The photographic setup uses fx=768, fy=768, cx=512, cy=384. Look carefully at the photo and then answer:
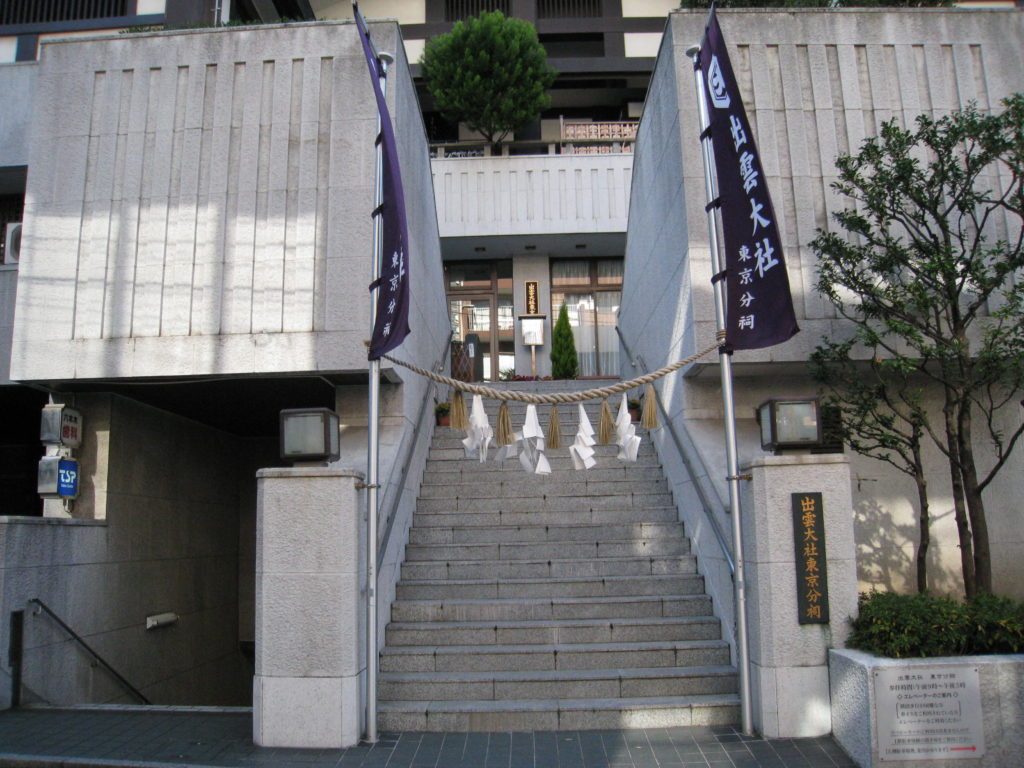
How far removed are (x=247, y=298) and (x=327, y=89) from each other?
8.34ft

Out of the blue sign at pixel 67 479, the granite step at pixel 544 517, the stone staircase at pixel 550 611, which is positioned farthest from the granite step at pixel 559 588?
the blue sign at pixel 67 479

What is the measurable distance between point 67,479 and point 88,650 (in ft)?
6.14

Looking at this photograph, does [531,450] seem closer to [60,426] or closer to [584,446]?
[584,446]

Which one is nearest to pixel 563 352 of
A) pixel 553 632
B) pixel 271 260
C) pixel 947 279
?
pixel 271 260

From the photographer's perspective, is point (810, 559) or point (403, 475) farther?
point (403, 475)

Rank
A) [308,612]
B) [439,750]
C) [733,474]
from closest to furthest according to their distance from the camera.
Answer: [439,750]
[308,612]
[733,474]

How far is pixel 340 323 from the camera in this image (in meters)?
7.97

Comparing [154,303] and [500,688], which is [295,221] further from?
[500,688]

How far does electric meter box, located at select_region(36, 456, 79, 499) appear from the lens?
27.4 feet

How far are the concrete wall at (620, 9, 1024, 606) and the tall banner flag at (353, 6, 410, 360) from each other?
325 centimetres

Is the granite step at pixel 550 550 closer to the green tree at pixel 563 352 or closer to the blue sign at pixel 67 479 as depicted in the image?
the blue sign at pixel 67 479

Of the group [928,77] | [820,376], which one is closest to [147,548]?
[820,376]

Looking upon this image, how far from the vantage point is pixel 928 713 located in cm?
507

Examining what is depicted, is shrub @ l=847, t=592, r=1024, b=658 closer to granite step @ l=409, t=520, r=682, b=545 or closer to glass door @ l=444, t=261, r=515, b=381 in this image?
granite step @ l=409, t=520, r=682, b=545
